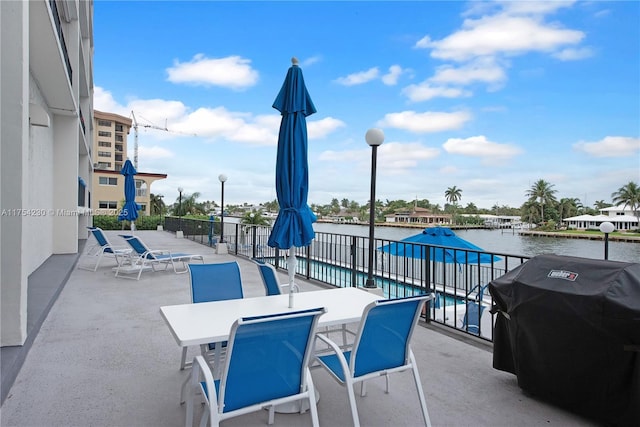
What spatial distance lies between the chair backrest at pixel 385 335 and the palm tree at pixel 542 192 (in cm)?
4950

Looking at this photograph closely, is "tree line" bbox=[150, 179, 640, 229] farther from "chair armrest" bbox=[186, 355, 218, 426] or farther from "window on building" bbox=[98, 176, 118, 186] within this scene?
"chair armrest" bbox=[186, 355, 218, 426]

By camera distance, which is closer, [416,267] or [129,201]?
[416,267]

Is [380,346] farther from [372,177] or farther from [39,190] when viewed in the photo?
[39,190]

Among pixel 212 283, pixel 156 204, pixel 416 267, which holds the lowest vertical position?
pixel 416 267

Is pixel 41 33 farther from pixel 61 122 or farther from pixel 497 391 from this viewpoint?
pixel 497 391

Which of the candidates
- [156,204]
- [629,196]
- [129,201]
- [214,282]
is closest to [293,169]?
[214,282]

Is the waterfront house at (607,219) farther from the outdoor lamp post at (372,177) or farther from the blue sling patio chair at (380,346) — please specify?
the blue sling patio chair at (380,346)

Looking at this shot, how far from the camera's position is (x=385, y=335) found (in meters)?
2.10

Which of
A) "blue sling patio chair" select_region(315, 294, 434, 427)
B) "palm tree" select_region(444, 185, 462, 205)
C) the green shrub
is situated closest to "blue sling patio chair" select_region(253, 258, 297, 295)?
"blue sling patio chair" select_region(315, 294, 434, 427)

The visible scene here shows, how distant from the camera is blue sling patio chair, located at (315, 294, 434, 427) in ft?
6.49

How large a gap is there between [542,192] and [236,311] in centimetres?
5374

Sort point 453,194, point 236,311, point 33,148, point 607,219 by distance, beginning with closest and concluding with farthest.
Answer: point 236,311 → point 33,148 → point 607,219 → point 453,194

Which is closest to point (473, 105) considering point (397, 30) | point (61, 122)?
point (397, 30)

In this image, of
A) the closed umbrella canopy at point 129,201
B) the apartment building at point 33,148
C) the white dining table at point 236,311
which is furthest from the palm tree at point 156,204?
the white dining table at point 236,311
